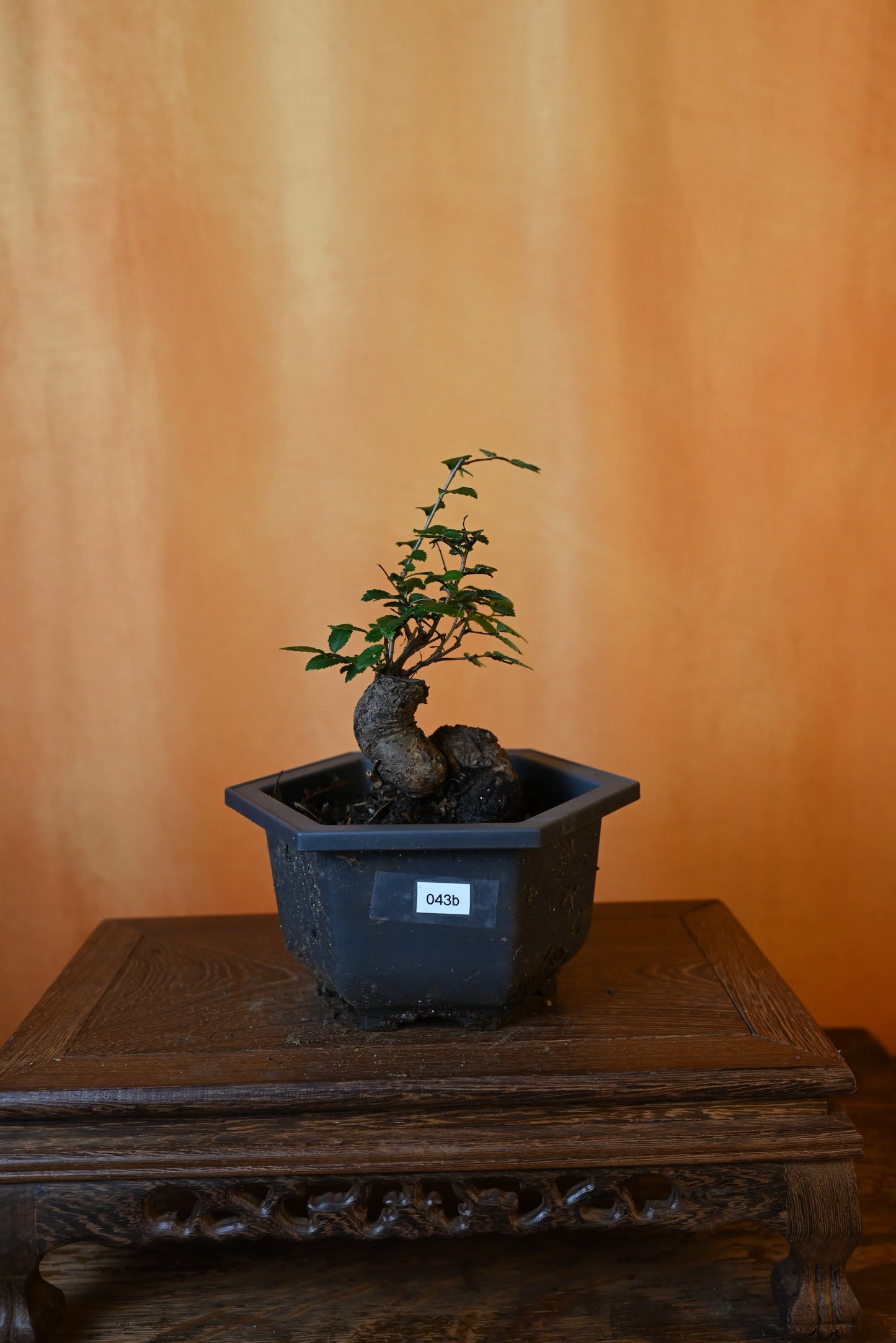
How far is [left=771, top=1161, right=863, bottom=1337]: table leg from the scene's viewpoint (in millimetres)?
1025

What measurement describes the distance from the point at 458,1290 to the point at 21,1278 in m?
0.45

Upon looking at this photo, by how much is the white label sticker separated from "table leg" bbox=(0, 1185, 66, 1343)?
467mm

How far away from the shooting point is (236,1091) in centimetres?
103

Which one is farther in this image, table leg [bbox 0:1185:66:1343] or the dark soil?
the dark soil

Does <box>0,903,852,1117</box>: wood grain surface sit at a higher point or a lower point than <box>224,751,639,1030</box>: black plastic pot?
lower

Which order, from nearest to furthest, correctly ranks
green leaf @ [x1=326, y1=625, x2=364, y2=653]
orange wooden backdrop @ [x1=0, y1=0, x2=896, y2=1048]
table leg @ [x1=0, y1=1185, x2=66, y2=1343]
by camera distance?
table leg @ [x1=0, y1=1185, x2=66, y2=1343]
green leaf @ [x1=326, y1=625, x2=364, y2=653]
orange wooden backdrop @ [x1=0, y1=0, x2=896, y2=1048]

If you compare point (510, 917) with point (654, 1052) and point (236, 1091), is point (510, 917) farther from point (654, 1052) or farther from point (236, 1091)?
point (236, 1091)

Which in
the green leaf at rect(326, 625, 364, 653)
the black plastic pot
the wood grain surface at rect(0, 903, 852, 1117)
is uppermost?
the green leaf at rect(326, 625, 364, 653)

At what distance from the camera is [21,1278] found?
3.38 feet

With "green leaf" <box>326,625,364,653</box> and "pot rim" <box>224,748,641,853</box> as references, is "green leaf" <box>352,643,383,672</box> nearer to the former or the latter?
"green leaf" <box>326,625,364,653</box>

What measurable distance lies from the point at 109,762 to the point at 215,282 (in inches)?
32.5

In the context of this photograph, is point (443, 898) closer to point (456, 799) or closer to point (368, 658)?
point (456, 799)

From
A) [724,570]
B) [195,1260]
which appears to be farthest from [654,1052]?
[724,570]

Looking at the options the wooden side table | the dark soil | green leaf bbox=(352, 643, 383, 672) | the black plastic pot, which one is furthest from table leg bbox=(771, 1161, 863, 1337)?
green leaf bbox=(352, 643, 383, 672)
